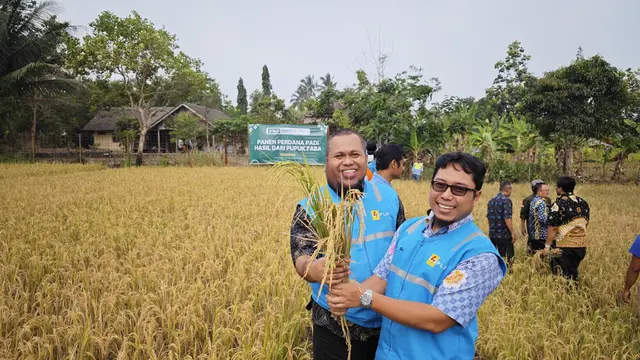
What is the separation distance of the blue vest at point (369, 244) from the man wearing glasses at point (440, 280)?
18 cm

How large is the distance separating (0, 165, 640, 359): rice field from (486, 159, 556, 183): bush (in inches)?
355

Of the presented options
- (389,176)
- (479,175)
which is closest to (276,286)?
(389,176)

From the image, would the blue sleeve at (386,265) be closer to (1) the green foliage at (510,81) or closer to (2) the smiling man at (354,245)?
(2) the smiling man at (354,245)

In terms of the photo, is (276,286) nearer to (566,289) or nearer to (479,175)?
(479,175)

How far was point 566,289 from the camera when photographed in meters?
3.86

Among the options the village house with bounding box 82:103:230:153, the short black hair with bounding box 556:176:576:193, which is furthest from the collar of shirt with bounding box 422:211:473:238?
the village house with bounding box 82:103:230:153

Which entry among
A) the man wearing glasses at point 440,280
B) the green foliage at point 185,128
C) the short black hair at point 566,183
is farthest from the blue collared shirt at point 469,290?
the green foliage at point 185,128

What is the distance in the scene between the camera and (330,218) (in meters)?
1.47

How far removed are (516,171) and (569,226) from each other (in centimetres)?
1337

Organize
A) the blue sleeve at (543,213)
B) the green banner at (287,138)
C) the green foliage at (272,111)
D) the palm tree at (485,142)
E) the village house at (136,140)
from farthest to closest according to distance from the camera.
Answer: the village house at (136,140)
the green foliage at (272,111)
the green banner at (287,138)
the palm tree at (485,142)
the blue sleeve at (543,213)

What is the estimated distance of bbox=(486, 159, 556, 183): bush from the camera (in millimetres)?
15695

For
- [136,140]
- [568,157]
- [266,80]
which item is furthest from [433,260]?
[266,80]

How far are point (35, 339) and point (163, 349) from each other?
790 millimetres

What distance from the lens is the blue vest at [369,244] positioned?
5.58 ft
